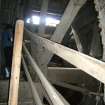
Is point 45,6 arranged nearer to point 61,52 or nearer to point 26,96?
point 26,96

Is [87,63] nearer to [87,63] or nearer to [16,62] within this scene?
[87,63]

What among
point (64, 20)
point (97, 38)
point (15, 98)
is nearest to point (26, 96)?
point (15, 98)

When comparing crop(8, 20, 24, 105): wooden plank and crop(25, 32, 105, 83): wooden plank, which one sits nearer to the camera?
crop(25, 32, 105, 83): wooden plank

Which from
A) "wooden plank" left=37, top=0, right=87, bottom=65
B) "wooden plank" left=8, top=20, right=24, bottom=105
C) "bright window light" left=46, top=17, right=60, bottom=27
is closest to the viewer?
"wooden plank" left=37, top=0, right=87, bottom=65

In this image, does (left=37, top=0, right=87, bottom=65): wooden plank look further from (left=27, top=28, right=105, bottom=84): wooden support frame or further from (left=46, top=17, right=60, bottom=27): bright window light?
(left=46, top=17, right=60, bottom=27): bright window light

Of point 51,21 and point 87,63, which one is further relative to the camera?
point 51,21

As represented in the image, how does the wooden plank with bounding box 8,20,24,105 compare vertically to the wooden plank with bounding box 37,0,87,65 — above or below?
below

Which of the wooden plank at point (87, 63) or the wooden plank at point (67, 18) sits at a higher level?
the wooden plank at point (67, 18)

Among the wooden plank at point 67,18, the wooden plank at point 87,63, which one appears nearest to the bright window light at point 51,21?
the wooden plank at point 67,18

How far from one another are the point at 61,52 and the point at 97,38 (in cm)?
251

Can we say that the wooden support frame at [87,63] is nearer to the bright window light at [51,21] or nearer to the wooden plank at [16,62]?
the wooden plank at [16,62]

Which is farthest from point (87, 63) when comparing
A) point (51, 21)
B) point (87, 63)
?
point (51, 21)

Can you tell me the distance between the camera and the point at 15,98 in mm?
2438

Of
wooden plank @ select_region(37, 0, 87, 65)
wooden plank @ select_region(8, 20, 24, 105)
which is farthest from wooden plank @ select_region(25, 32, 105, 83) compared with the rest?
wooden plank @ select_region(8, 20, 24, 105)
